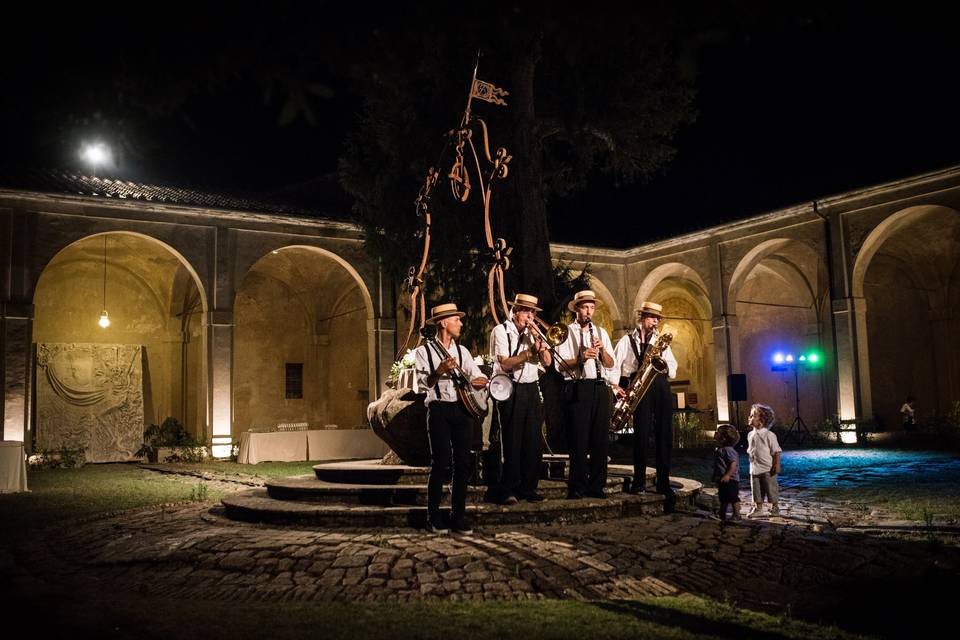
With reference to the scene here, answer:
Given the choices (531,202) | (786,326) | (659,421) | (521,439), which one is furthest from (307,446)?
(786,326)

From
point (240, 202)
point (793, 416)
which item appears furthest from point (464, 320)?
point (793, 416)

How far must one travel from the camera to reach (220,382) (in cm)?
1931

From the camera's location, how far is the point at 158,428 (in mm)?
20266

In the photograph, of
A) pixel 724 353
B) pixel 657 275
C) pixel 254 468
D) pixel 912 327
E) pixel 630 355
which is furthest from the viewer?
pixel 657 275

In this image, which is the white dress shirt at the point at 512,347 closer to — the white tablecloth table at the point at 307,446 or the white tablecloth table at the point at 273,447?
the white tablecloth table at the point at 307,446

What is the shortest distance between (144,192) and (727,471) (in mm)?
15929

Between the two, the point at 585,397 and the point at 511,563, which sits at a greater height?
the point at 585,397

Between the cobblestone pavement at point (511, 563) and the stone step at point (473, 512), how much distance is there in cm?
20

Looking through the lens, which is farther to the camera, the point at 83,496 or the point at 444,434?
the point at 83,496

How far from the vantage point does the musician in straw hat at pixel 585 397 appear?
757 centimetres

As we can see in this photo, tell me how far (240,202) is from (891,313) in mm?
19326

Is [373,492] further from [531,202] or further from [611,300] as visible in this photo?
[611,300]

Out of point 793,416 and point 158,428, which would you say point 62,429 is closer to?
point 158,428

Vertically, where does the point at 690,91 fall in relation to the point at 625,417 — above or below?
above
